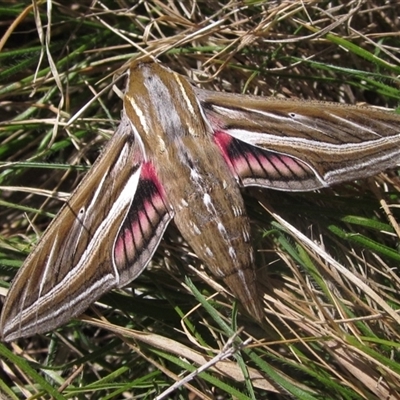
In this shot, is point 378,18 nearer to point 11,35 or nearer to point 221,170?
point 221,170

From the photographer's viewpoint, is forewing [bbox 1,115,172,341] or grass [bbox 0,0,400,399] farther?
grass [bbox 0,0,400,399]

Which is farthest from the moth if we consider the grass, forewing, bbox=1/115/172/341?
the grass

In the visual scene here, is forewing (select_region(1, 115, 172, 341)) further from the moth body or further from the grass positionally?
the grass

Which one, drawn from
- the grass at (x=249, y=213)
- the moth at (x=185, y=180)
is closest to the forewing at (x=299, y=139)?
the moth at (x=185, y=180)

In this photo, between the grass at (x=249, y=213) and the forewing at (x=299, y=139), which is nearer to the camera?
the forewing at (x=299, y=139)

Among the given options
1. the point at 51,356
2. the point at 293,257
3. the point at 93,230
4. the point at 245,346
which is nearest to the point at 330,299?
the point at 293,257

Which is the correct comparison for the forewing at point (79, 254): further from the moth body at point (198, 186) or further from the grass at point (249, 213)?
the grass at point (249, 213)

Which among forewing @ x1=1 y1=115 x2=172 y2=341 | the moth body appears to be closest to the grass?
the moth body
